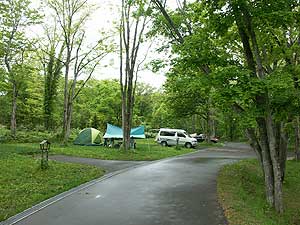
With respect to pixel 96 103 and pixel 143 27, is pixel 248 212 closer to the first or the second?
pixel 143 27

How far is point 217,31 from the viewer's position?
28.8ft

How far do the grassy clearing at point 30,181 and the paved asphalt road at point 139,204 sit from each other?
594mm

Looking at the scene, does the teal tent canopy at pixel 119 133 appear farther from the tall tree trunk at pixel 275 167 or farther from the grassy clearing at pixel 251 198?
the tall tree trunk at pixel 275 167

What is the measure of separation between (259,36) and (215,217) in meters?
5.98

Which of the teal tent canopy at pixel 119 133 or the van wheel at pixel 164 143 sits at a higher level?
the teal tent canopy at pixel 119 133

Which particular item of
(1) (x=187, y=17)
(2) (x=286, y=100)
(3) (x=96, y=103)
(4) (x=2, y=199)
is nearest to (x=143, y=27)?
(1) (x=187, y=17)

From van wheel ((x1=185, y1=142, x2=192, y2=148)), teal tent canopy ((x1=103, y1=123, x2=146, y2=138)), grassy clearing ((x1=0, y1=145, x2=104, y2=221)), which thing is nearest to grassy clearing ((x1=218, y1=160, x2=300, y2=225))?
grassy clearing ((x1=0, y1=145, x2=104, y2=221))

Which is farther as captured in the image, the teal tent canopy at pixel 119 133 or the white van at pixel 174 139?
the white van at pixel 174 139

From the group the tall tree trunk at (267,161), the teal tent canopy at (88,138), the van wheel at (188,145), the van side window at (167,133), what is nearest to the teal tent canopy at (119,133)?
the teal tent canopy at (88,138)

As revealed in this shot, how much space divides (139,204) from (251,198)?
147 inches

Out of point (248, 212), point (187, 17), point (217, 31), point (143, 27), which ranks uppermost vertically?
point (143, 27)

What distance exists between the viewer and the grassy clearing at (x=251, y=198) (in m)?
7.01

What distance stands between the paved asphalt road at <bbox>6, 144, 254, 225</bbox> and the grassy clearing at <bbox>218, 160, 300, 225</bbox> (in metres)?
0.35

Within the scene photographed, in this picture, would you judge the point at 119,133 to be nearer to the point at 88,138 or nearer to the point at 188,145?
the point at 88,138
